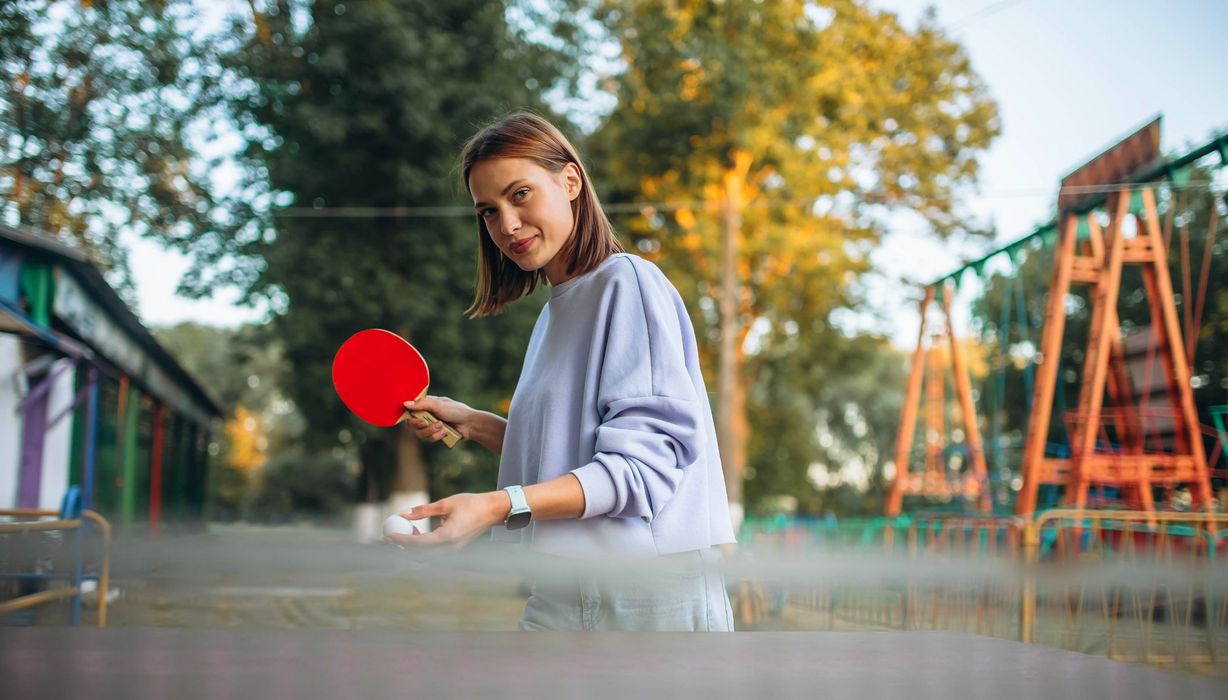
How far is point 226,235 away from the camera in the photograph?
55.3ft

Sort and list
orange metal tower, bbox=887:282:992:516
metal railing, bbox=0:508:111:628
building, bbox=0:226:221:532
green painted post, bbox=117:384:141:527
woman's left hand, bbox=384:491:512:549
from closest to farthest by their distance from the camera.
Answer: woman's left hand, bbox=384:491:512:549 → metal railing, bbox=0:508:111:628 → building, bbox=0:226:221:532 → orange metal tower, bbox=887:282:992:516 → green painted post, bbox=117:384:141:527

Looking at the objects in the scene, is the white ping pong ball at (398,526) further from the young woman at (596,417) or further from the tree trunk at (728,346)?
the tree trunk at (728,346)

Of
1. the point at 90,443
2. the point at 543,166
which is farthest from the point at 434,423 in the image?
the point at 90,443

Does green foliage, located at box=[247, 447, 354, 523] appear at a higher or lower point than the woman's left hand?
lower

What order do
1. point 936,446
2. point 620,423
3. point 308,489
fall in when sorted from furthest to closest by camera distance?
1. point 308,489
2. point 936,446
3. point 620,423

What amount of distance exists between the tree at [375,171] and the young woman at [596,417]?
13837mm

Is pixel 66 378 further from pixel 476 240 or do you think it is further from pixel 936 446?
pixel 936 446

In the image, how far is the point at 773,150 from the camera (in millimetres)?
17688

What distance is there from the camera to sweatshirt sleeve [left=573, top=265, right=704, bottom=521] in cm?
128

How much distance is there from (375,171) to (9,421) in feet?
24.8

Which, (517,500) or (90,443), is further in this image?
(90,443)

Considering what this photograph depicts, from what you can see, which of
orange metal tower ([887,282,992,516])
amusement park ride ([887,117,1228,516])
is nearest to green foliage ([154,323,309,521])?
orange metal tower ([887,282,992,516])

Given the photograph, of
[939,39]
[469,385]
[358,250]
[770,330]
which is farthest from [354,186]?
[939,39]

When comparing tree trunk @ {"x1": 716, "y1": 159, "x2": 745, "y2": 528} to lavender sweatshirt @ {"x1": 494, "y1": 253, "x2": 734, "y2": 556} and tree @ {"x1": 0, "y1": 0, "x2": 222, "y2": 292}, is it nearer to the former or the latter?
tree @ {"x1": 0, "y1": 0, "x2": 222, "y2": 292}
